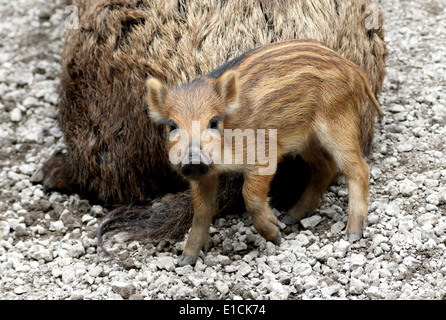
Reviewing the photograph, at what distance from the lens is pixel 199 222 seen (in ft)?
13.6

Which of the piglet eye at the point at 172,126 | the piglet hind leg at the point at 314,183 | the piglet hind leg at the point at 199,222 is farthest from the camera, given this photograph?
the piglet hind leg at the point at 314,183

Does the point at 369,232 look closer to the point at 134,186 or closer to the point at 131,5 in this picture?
the point at 134,186

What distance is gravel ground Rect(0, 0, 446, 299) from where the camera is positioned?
387cm

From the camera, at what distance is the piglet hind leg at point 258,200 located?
3895 mm

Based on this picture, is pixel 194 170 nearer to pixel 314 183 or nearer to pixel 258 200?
pixel 258 200

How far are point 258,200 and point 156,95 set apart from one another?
815 millimetres

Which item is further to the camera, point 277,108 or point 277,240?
point 277,240

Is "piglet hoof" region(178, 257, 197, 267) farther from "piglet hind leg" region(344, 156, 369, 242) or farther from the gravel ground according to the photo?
"piglet hind leg" region(344, 156, 369, 242)

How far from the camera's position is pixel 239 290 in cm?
385

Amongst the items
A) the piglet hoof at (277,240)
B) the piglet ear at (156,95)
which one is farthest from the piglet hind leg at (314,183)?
the piglet ear at (156,95)

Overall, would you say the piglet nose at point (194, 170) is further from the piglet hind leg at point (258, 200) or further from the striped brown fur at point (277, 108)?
the piglet hind leg at point (258, 200)

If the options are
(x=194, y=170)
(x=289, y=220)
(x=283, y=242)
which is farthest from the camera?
(x=289, y=220)

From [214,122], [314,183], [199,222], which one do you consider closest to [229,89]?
[214,122]

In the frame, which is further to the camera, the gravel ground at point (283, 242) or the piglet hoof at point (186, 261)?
the piglet hoof at point (186, 261)
